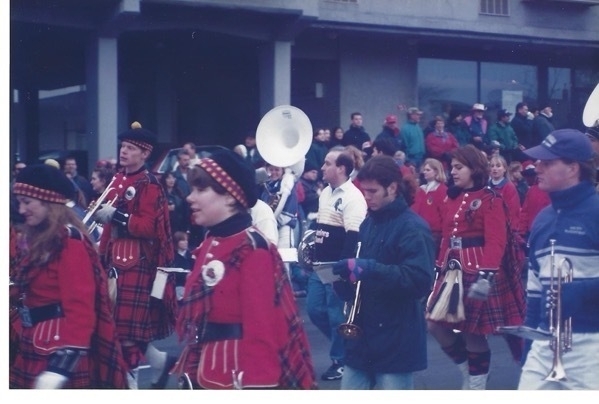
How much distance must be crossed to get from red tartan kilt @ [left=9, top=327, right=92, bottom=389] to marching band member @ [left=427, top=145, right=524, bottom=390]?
2.86 meters

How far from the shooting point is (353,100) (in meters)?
17.8

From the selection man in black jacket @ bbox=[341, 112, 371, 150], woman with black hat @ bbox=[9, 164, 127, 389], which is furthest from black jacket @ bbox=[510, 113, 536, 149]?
woman with black hat @ bbox=[9, 164, 127, 389]

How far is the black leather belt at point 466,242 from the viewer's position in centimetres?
707

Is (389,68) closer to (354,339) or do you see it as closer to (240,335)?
(354,339)

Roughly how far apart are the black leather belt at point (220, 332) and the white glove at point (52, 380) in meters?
0.69

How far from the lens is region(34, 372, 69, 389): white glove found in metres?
4.46

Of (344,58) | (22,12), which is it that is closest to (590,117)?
(22,12)

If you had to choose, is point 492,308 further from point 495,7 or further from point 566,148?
point 495,7

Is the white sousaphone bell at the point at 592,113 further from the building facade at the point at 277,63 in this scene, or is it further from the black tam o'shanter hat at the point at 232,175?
the building facade at the point at 277,63

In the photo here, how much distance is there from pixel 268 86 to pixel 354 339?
1137 centimetres

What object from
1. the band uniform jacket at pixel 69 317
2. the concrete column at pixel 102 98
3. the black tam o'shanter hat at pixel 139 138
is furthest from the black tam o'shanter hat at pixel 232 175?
the concrete column at pixel 102 98

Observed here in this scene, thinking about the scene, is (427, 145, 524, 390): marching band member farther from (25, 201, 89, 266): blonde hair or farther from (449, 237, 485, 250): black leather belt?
(25, 201, 89, 266): blonde hair

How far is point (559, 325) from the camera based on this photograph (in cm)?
480

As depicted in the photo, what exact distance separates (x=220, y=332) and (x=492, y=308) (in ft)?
10.9
